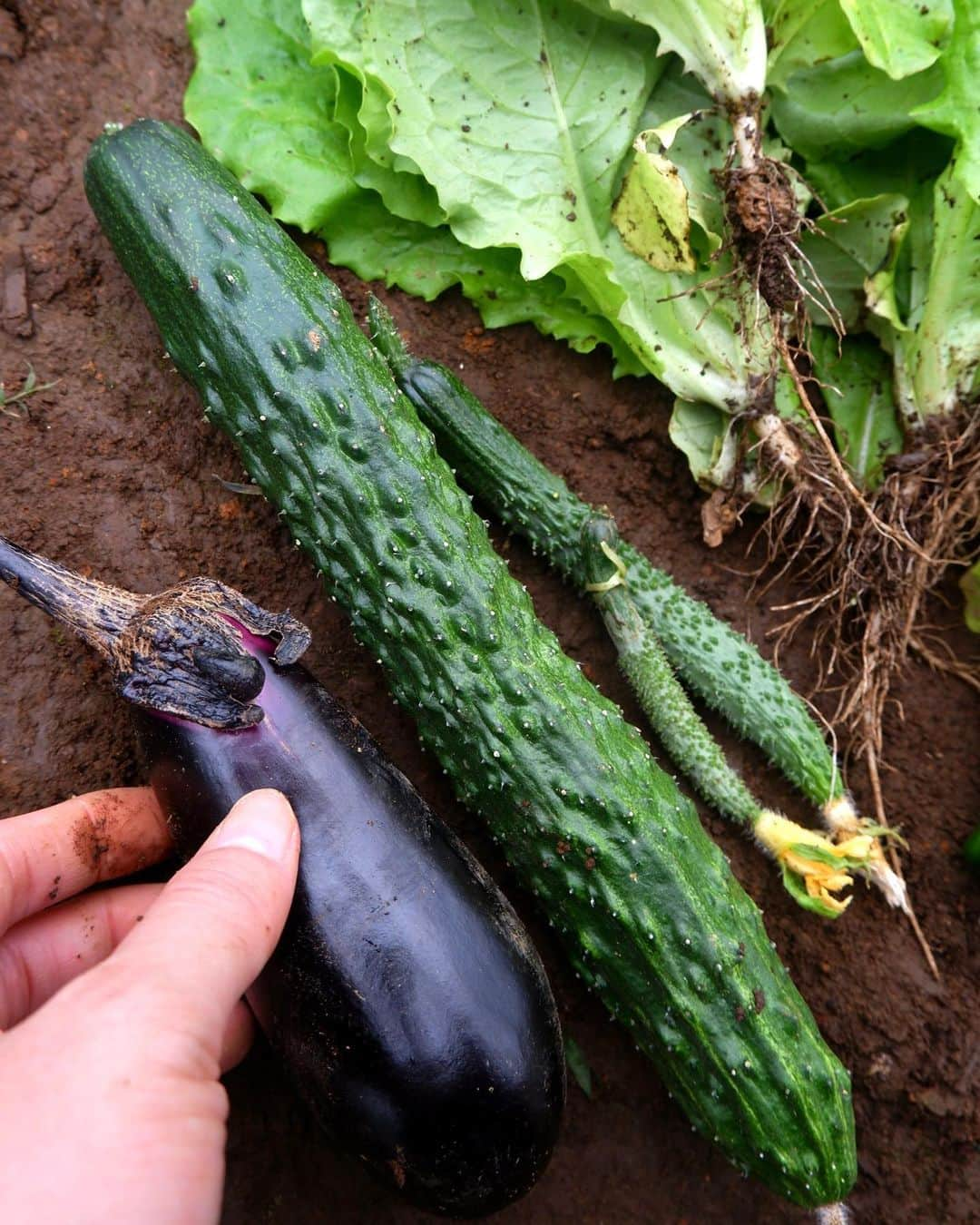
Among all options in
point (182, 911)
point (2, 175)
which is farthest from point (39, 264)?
point (182, 911)

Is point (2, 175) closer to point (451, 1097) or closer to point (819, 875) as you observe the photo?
point (451, 1097)

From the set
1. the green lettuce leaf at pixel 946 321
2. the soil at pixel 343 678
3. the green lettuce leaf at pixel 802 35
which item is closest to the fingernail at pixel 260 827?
the soil at pixel 343 678

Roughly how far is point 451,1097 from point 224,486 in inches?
69.0

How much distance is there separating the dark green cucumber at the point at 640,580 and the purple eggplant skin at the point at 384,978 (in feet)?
2.94

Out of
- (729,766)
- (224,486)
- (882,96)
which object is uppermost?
(882,96)

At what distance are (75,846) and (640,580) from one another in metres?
1.67

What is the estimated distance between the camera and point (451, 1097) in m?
1.75

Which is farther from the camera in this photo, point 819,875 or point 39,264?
point 39,264

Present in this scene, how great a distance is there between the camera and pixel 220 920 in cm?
146

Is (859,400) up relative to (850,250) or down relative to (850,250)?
down

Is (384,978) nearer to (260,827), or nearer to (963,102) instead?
(260,827)

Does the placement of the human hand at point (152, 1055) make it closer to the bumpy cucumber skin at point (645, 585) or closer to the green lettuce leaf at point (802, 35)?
the bumpy cucumber skin at point (645, 585)

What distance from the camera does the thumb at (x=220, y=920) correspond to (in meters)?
1.34

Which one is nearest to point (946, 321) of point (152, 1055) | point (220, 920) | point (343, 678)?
point (343, 678)
